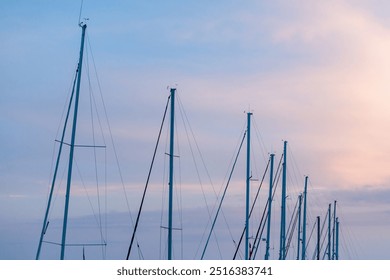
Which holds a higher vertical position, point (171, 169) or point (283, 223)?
point (171, 169)

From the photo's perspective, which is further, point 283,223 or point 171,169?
point 283,223

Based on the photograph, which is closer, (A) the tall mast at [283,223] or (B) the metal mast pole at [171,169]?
(B) the metal mast pole at [171,169]

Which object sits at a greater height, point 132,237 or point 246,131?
point 246,131

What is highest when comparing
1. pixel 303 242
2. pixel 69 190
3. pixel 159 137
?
pixel 159 137

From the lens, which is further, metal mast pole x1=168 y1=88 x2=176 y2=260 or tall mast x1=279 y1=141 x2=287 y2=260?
tall mast x1=279 y1=141 x2=287 y2=260
